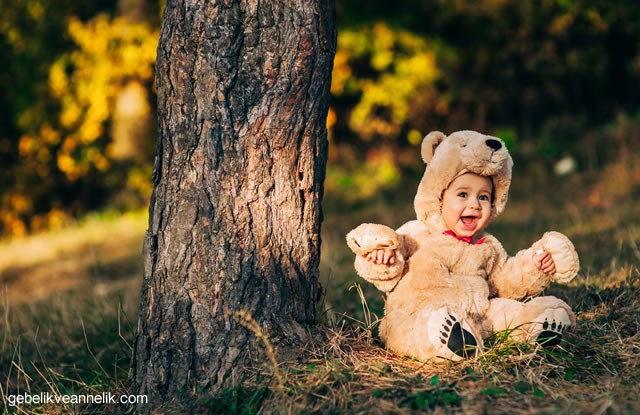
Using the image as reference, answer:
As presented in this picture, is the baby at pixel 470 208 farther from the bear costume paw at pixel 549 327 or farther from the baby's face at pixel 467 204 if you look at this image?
the bear costume paw at pixel 549 327

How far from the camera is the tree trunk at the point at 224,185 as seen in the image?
10.3 feet

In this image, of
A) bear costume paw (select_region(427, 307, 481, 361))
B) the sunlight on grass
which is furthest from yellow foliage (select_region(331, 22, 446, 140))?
bear costume paw (select_region(427, 307, 481, 361))

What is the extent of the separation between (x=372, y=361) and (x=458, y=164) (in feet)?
3.20

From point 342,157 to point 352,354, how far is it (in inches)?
326

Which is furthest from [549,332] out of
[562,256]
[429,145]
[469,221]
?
[429,145]

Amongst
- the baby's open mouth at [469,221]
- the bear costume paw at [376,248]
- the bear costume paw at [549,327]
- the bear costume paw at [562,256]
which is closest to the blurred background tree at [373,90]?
the bear costume paw at [562,256]

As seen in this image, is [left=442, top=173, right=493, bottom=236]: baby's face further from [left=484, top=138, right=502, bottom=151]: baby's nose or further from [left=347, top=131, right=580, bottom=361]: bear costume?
[left=484, top=138, right=502, bottom=151]: baby's nose

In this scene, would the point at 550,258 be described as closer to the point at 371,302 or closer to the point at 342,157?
the point at 371,302

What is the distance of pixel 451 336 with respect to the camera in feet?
10.1

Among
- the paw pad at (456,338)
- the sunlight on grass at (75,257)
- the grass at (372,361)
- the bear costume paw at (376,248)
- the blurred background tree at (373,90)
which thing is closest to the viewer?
the grass at (372,361)

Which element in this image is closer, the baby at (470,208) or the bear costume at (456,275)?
the bear costume at (456,275)

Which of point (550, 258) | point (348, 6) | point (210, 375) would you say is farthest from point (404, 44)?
point (210, 375)

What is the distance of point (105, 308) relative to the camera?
16.1ft

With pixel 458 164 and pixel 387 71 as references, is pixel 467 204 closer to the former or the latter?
pixel 458 164
